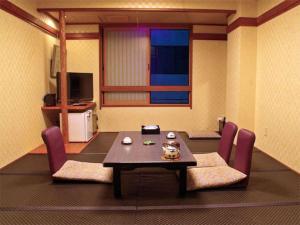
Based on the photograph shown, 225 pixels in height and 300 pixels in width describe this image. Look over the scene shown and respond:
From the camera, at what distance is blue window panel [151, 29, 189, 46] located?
6.28m

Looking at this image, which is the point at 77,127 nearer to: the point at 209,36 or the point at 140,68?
the point at 140,68

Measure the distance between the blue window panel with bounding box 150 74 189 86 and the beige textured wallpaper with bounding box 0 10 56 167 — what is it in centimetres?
245

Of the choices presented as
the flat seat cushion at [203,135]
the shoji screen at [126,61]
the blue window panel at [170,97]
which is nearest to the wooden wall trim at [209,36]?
the shoji screen at [126,61]

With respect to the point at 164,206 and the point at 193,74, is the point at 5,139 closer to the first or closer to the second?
the point at 164,206

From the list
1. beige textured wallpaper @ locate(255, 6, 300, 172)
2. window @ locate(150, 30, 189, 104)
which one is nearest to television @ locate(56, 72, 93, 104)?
window @ locate(150, 30, 189, 104)

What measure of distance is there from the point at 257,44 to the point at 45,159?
397 cm

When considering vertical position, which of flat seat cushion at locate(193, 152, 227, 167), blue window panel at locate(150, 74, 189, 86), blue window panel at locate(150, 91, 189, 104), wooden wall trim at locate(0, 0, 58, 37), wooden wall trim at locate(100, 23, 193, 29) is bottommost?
flat seat cushion at locate(193, 152, 227, 167)

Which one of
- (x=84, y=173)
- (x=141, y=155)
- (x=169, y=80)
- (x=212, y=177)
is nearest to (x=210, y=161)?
(x=212, y=177)

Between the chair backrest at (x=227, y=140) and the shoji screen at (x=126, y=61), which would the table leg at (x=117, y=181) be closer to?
the chair backrest at (x=227, y=140)

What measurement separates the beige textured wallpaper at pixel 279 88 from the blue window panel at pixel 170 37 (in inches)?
80.0

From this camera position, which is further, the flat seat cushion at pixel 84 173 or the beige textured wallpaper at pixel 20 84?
the beige textured wallpaper at pixel 20 84

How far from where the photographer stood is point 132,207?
93.5 inches

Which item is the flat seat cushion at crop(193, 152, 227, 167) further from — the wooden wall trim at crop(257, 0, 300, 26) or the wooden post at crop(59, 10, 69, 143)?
the wooden post at crop(59, 10, 69, 143)

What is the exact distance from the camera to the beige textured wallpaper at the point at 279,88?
347cm
